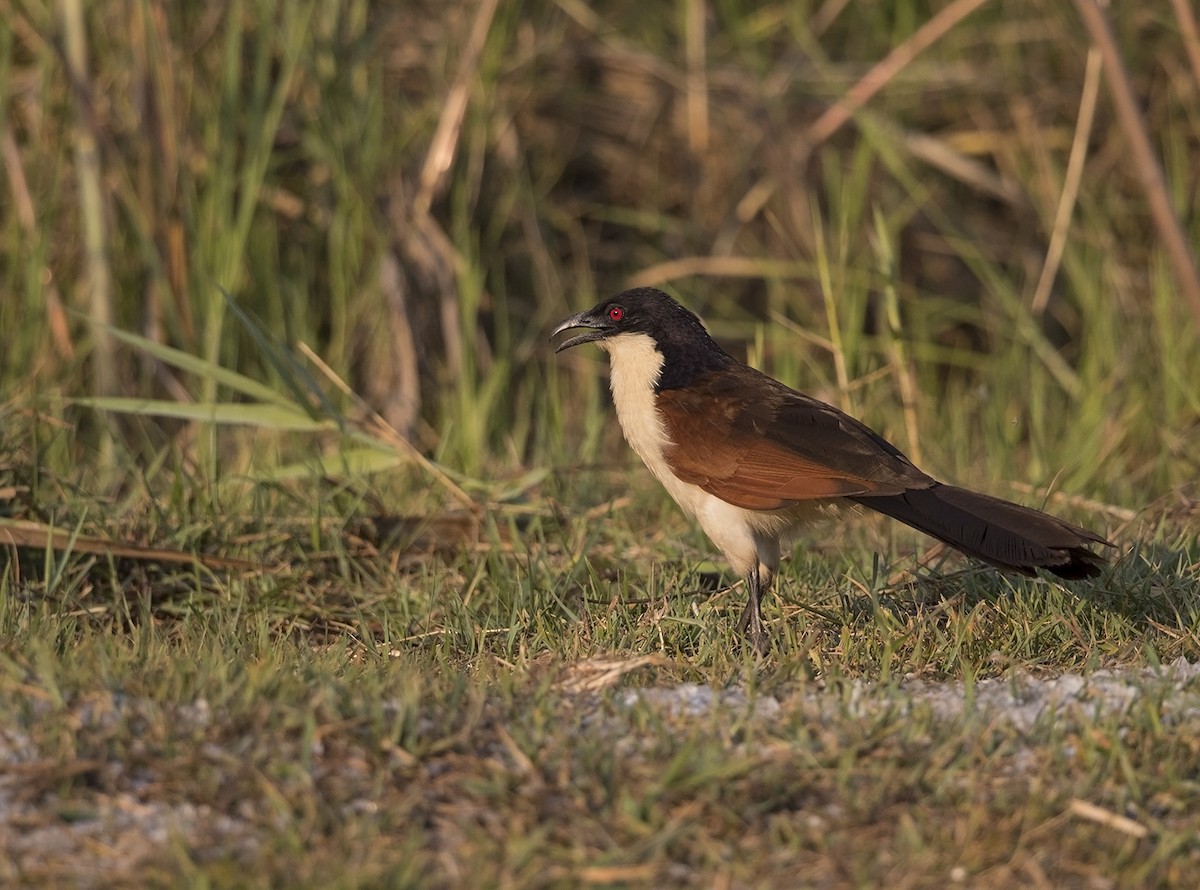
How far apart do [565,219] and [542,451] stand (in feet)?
5.39

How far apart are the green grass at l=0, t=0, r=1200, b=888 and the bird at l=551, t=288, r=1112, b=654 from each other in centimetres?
20

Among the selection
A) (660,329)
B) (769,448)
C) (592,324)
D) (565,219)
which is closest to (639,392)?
(660,329)

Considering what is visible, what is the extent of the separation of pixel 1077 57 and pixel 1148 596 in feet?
12.7

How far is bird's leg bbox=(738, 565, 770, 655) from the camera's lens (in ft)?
9.95

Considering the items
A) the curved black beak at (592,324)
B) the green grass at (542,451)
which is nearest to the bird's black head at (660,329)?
the curved black beak at (592,324)

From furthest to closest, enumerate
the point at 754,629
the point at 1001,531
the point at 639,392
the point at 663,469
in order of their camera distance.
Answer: the point at 639,392
the point at 663,469
the point at 754,629
the point at 1001,531

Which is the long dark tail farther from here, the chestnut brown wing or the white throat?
the white throat

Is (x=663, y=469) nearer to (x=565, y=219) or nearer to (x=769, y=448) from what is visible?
(x=769, y=448)

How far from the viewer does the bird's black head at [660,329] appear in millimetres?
3629

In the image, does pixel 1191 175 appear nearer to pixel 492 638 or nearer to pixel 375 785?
pixel 492 638

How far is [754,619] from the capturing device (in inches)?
123

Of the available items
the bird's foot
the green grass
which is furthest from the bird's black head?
the bird's foot

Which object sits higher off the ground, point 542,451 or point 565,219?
point 565,219

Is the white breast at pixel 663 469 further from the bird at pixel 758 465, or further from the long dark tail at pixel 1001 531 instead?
the long dark tail at pixel 1001 531
